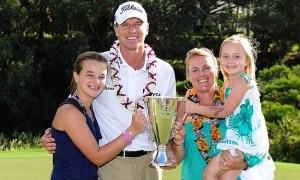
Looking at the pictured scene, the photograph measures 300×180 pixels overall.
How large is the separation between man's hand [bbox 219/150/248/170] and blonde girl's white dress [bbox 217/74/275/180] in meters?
0.02

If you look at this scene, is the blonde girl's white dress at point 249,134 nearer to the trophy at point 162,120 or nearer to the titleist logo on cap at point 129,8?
the trophy at point 162,120

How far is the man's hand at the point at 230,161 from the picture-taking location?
3742mm

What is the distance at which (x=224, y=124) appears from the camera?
3900mm

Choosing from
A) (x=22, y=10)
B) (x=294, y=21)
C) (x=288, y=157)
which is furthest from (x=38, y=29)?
(x=288, y=157)

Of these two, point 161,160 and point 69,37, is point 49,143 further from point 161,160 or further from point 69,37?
point 69,37

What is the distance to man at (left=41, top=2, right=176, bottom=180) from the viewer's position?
4.08 m

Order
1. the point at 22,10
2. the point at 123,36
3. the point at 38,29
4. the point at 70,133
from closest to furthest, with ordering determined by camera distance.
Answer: the point at 70,133, the point at 123,36, the point at 22,10, the point at 38,29

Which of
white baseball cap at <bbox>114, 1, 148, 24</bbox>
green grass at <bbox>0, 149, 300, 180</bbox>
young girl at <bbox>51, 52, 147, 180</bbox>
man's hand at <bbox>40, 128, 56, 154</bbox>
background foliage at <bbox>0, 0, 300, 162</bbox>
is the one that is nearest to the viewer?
young girl at <bbox>51, 52, 147, 180</bbox>

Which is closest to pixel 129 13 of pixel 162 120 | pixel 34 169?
pixel 162 120

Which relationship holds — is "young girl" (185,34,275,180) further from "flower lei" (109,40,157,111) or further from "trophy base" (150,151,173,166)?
"flower lei" (109,40,157,111)

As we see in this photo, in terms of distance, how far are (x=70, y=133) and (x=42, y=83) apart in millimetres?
19934

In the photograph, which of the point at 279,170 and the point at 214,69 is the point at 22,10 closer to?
the point at 279,170

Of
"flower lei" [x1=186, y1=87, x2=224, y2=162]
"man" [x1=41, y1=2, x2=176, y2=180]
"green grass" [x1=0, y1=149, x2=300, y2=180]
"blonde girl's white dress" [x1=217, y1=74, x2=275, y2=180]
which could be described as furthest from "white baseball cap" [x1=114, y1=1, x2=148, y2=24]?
"green grass" [x1=0, y1=149, x2=300, y2=180]

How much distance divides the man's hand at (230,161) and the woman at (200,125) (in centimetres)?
4
